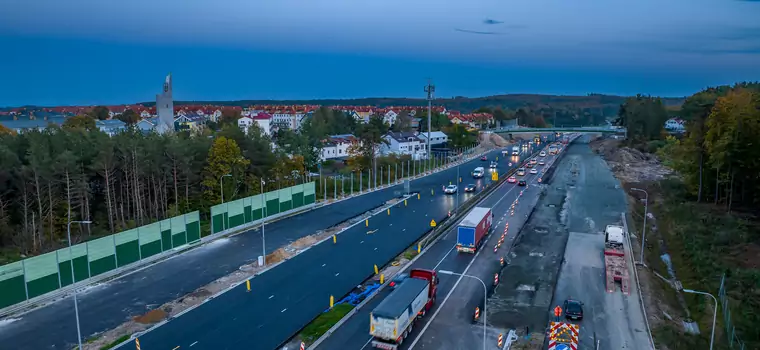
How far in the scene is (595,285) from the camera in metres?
25.5

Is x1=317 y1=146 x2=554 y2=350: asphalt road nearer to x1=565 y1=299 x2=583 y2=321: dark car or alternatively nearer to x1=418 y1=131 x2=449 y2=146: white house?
x1=565 y1=299 x2=583 y2=321: dark car

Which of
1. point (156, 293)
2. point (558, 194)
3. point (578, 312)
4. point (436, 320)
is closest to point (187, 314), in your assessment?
point (156, 293)

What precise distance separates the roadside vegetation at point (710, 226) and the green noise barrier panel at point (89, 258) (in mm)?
27008

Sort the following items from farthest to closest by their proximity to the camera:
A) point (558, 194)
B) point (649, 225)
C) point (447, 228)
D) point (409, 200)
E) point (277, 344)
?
point (558, 194) < point (409, 200) < point (649, 225) < point (447, 228) < point (277, 344)

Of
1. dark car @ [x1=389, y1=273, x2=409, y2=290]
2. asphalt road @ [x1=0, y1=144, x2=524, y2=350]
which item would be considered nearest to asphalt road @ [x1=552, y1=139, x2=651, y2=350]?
dark car @ [x1=389, y1=273, x2=409, y2=290]

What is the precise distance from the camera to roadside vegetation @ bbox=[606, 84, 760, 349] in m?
22.1

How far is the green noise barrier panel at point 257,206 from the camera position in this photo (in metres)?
35.2

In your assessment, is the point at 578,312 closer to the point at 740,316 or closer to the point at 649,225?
the point at 740,316

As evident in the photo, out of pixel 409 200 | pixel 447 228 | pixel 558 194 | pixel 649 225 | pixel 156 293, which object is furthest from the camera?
pixel 558 194

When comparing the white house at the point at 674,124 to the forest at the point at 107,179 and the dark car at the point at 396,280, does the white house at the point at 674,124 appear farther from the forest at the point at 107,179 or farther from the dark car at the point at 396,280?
the dark car at the point at 396,280

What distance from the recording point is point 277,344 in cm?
1922

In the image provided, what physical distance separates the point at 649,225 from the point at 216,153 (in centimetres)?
3616

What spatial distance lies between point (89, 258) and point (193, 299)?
6862 millimetres

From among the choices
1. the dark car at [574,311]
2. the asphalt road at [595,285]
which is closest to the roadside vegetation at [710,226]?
the asphalt road at [595,285]
